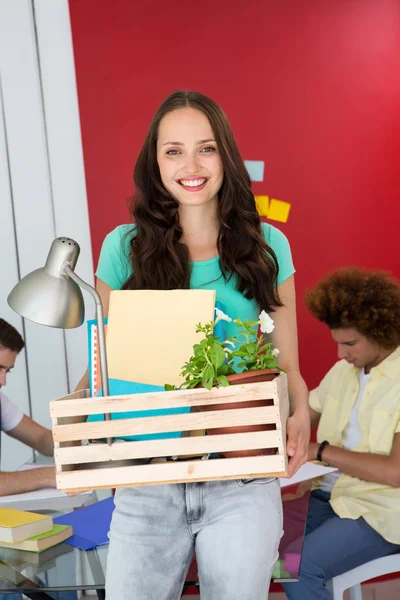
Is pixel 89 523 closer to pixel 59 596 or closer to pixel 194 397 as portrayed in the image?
pixel 59 596

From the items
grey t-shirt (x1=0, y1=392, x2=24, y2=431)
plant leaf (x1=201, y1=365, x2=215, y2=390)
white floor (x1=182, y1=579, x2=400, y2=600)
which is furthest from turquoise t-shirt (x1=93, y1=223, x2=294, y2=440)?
white floor (x1=182, y1=579, x2=400, y2=600)

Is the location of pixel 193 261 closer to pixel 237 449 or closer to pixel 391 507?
pixel 237 449

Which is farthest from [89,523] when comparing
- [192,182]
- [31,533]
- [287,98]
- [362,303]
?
[287,98]

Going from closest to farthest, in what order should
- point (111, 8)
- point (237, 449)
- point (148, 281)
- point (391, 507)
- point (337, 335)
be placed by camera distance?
1. point (237, 449)
2. point (148, 281)
3. point (391, 507)
4. point (337, 335)
5. point (111, 8)

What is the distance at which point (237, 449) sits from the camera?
1300mm

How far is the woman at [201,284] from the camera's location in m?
1.36

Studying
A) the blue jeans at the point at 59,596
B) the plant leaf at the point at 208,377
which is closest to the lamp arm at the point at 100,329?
the plant leaf at the point at 208,377

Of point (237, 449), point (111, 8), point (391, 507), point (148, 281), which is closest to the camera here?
point (237, 449)

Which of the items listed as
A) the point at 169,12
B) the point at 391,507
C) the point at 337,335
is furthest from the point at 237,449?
the point at 169,12

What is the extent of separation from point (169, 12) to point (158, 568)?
99.5 inches

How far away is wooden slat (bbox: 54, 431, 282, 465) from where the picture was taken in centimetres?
129

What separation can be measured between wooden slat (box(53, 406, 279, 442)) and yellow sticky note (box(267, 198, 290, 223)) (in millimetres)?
2125

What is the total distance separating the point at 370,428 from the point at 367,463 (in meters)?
0.16

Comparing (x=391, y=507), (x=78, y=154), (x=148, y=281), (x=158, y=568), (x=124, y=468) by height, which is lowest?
(x=391, y=507)
